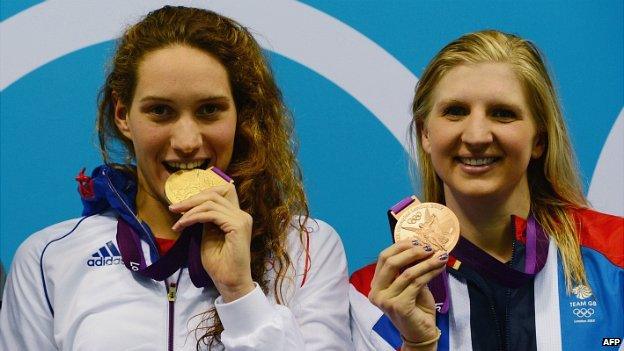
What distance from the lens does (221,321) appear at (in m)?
2.51

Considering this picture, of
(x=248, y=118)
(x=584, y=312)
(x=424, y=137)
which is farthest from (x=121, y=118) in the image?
(x=584, y=312)

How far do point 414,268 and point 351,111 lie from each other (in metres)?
1.03

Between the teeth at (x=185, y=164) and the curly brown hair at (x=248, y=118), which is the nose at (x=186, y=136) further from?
the curly brown hair at (x=248, y=118)

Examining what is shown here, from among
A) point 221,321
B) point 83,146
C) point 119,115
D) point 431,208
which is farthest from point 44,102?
point 431,208

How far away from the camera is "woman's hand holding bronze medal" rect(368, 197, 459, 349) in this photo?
235 centimetres

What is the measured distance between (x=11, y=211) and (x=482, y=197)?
1.44 m

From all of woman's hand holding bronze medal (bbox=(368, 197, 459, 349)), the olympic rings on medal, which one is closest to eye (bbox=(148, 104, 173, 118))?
woman's hand holding bronze medal (bbox=(368, 197, 459, 349))

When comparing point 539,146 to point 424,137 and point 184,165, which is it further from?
point 184,165

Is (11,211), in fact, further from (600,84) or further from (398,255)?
(600,84)

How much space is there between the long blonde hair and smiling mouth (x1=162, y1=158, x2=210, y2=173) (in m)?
0.57

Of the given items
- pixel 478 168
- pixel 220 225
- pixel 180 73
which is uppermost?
pixel 180 73

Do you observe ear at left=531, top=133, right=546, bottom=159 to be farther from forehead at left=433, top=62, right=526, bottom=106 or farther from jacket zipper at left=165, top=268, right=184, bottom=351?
jacket zipper at left=165, top=268, right=184, bottom=351

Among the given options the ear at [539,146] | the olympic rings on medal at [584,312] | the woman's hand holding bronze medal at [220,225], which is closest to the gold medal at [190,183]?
the woman's hand holding bronze medal at [220,225]

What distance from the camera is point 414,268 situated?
2.34m
